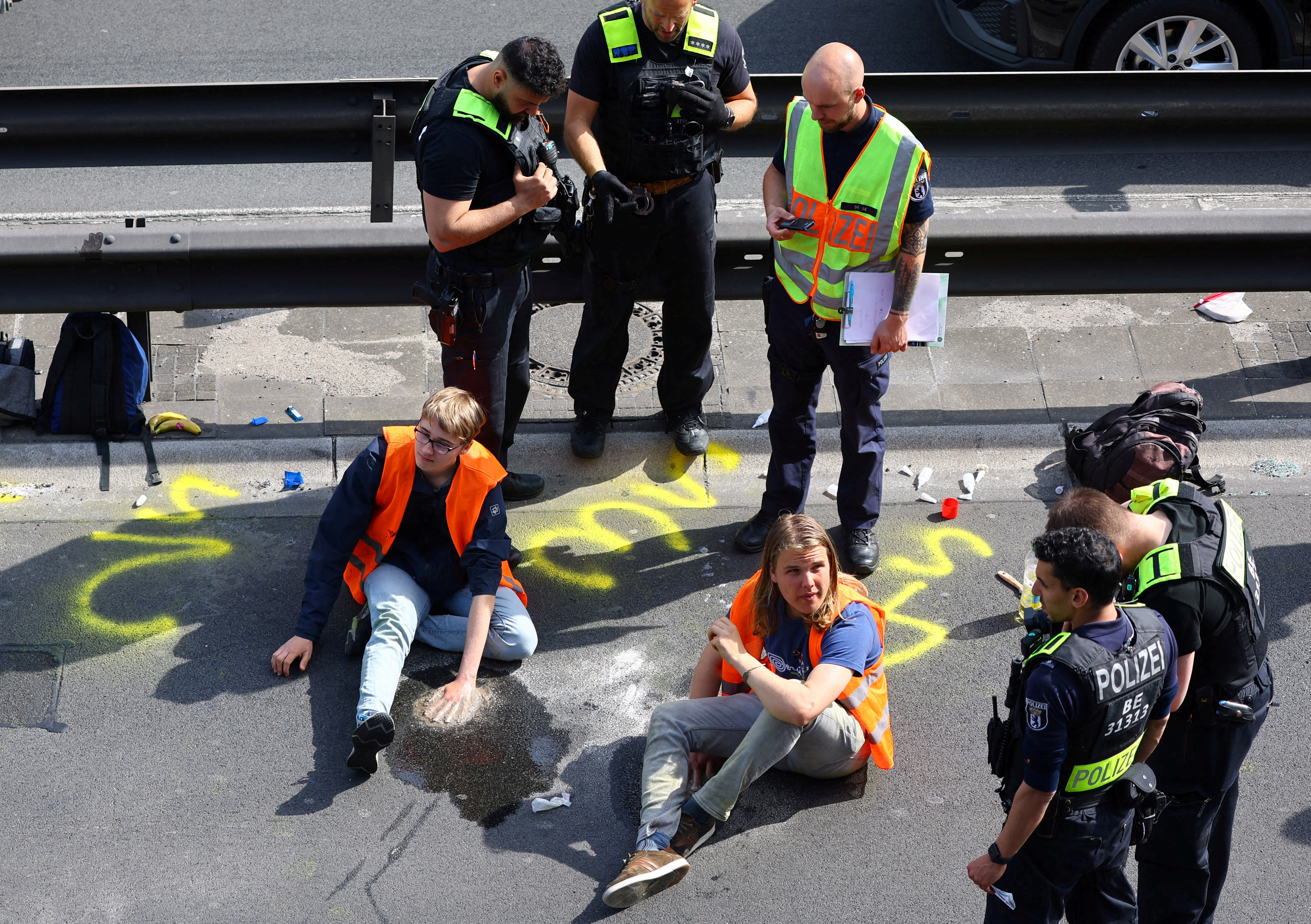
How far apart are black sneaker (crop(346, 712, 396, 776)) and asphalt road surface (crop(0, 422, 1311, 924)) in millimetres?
77

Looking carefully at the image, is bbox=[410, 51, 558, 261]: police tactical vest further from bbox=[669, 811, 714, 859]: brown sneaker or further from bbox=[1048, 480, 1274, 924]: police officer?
bbox=[1048, 480, 1274, 924]: police officer

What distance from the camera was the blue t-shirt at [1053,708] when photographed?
3.39 metres

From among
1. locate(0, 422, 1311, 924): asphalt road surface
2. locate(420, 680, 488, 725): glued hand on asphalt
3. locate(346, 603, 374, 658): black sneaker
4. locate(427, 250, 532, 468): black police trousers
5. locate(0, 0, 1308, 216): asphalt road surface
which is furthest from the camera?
locate(0, 0, 1308, 216): asphalt road surface

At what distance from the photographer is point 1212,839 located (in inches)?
162

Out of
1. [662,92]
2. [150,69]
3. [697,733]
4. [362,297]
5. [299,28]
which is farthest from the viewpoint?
[299,28]

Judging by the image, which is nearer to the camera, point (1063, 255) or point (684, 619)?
point (684, 619)

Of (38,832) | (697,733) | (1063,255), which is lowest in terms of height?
(38,832)

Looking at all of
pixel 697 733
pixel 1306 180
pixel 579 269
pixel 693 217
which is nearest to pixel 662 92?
pixel 693 217

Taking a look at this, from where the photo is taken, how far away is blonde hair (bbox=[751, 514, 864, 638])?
4.38m

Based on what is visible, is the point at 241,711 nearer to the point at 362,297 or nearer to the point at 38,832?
the point at 38,832

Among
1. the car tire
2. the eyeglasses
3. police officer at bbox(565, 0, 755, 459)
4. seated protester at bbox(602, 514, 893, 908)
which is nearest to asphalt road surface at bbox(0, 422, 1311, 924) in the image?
seated protester at bbox(602, 514, 893, 908)

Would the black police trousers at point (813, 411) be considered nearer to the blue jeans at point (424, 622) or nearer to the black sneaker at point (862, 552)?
the black sneaker at point (862, 552)

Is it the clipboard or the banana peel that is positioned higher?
the clipboard

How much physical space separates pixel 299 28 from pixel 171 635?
655cm
